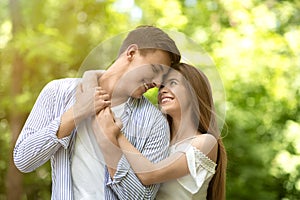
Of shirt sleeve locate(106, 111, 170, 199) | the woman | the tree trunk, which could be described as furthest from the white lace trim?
the tree trunk

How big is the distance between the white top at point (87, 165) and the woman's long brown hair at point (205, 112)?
0.68 ft

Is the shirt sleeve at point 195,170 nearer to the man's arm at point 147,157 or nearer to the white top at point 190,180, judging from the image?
the white top at point 190,180

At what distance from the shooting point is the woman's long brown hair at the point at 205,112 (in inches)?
60.6

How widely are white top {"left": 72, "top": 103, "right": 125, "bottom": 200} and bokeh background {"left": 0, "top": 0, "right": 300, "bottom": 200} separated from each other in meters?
2.33

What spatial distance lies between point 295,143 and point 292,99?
0.29 metres

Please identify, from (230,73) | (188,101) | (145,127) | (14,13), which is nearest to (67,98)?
(145,127)

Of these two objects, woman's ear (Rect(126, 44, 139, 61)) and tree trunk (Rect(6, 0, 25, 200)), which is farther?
tree trunk (Rect(6, 0, 25, 200))

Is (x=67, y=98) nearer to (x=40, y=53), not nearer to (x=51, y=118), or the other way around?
(x=51, y=118)

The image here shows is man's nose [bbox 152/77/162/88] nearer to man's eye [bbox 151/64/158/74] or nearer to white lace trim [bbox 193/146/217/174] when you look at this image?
man's eye [bbox 151/64/158/74]

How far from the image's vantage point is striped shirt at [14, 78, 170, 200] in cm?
136

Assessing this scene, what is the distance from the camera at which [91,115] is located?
4.56 ft

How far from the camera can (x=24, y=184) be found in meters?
4.36

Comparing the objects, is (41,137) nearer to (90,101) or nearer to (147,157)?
(90,101)

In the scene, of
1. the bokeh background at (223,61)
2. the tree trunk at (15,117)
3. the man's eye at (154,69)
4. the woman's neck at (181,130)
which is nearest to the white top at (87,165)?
the man's eye at (154,69)
